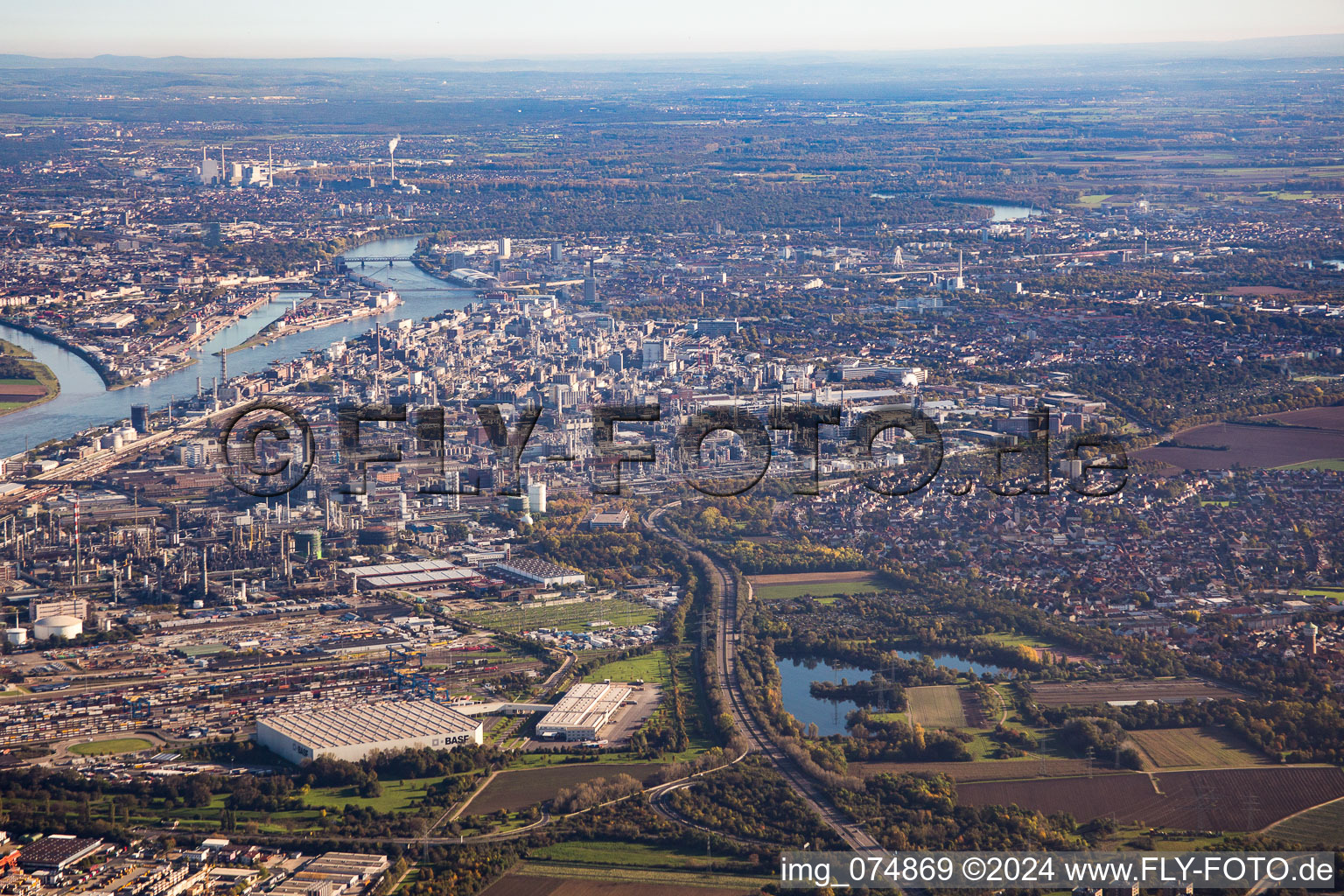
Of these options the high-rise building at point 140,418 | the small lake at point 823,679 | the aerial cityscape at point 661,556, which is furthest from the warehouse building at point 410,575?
the high-rise building at point 140,418

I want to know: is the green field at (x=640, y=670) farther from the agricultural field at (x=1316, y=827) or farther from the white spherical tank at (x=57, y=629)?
the agricultural field at (x=1316, y=827)

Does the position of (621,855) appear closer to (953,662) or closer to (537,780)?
(537,780)

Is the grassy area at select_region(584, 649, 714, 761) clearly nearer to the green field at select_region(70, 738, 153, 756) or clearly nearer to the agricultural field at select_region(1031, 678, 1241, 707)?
the agricultural field at select_region(1031, 678, 1241, 707)

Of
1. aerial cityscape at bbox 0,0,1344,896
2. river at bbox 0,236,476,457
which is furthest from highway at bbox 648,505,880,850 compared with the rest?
river at bbox 0,236,476,457

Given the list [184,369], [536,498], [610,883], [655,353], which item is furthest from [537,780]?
[184,369]

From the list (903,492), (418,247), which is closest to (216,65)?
(418,247)
